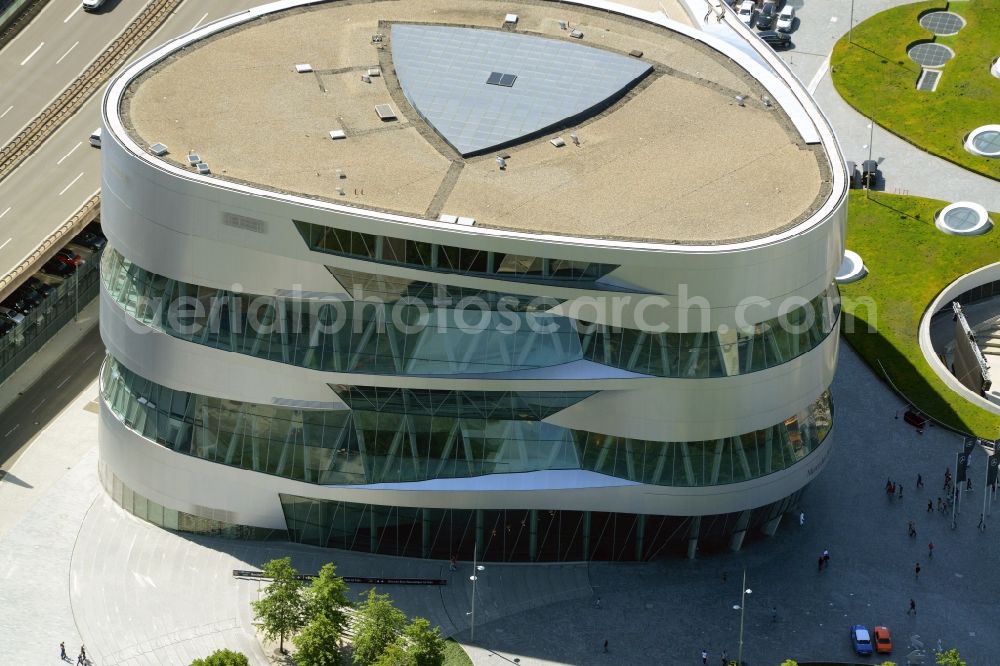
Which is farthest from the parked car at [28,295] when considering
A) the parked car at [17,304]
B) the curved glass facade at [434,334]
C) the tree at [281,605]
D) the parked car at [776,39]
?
the parked car at [776,39]

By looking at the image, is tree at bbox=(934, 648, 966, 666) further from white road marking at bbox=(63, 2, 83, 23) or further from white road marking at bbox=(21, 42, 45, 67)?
white road marking at bbox=(63, 2, 83, 23)

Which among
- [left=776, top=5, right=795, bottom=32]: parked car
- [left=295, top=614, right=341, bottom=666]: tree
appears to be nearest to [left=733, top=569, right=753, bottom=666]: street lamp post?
[left=295, top=614, right=341, bottom=666]: tree

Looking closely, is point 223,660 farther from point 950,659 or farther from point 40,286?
point 40,286

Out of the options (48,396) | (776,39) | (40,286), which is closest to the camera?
(48,396)

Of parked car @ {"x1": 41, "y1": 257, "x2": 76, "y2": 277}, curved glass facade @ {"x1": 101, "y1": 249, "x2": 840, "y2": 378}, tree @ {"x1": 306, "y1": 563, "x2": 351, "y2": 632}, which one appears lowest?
tree @ {"x1": 306, "y1": 563, "x2": 351, "y2": 632}

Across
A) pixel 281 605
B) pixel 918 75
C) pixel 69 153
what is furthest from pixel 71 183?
pixel 918 75

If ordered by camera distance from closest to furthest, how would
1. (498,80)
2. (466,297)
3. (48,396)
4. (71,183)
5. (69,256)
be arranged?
(466,297) < (498,80) < (48,396) < (69,256) < (71,183)

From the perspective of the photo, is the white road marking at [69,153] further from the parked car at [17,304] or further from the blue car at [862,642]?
the blue car at [862,642]
